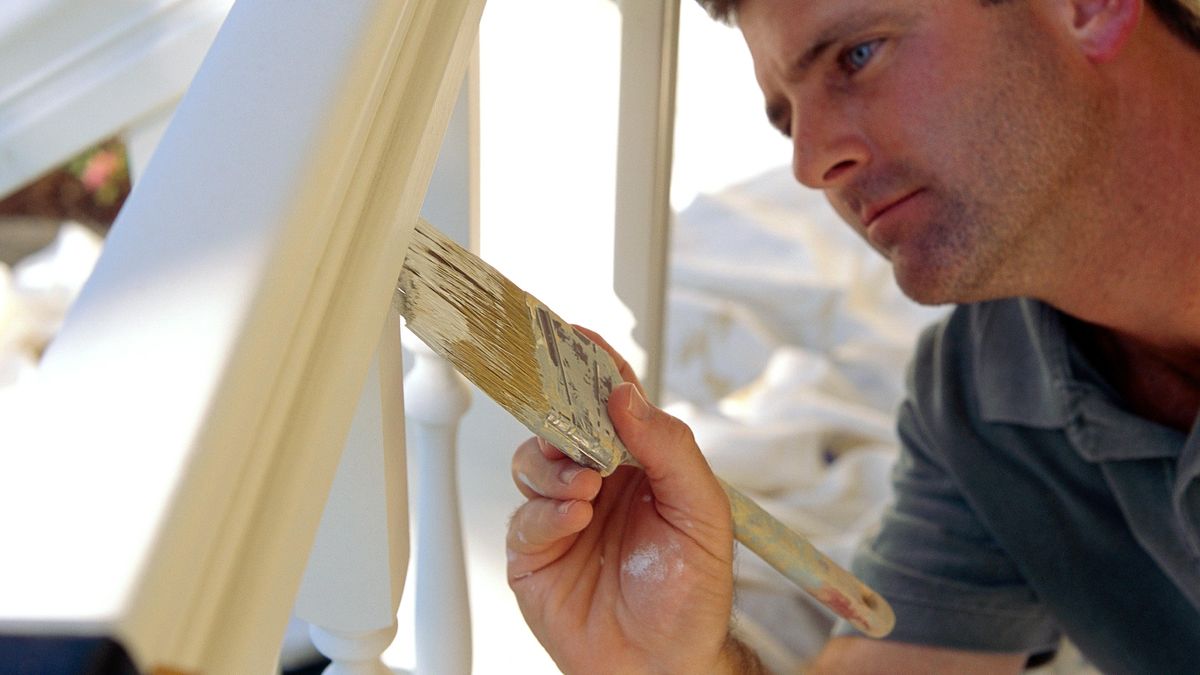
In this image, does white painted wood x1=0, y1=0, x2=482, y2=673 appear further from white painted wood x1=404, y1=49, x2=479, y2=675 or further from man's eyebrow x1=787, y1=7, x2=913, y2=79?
man's eyebrow x1=787, y1=7, x2=913, y2=79

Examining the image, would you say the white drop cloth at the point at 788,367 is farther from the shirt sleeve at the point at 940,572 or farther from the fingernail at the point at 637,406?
the fingernail at the point at 637,406

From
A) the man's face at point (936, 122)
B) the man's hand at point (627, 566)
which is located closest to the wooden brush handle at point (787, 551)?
the man's hand at point (627, 566)

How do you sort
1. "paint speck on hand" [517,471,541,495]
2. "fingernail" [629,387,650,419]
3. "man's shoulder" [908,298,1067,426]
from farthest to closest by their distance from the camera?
"man's shoulder" [908,298,1067,426]
"paint speck on hand" [517,471,541,495]
"fingernail" [629,387,650,419]

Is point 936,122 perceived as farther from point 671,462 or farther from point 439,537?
point 439,537

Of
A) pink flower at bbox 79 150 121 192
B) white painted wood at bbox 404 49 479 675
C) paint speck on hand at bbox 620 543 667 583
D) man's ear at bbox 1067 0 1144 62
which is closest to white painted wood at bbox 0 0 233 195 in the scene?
white painted wood at bbox 404 49 479 675

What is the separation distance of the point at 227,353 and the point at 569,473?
1.28ft

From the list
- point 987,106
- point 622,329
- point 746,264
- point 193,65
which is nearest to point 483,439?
point 622,329

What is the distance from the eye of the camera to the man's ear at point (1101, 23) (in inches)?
37.6

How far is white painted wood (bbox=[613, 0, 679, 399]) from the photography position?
85 centimetres

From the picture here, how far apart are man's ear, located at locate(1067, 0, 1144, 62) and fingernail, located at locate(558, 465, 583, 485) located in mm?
628

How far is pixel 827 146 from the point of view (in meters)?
0.97

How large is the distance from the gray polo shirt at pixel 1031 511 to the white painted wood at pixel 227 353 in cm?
86

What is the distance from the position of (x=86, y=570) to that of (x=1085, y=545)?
109cm

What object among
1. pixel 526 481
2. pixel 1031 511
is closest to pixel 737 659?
pixel 526 481
